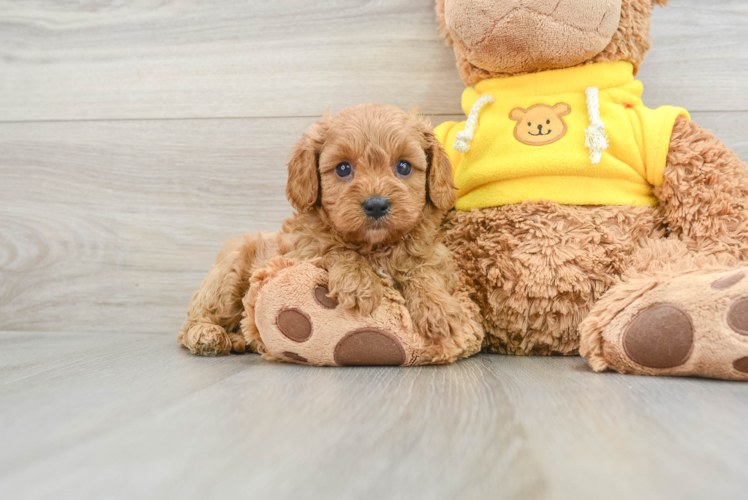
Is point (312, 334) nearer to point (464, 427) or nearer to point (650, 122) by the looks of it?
point (464, 427)

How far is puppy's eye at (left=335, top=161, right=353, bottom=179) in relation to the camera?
1.15 meters

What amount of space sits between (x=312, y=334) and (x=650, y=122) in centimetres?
89

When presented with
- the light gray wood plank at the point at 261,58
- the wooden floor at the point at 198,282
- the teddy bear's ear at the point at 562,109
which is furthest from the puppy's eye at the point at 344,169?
the light gray wood plank at the point at 261,58

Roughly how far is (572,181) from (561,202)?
0.05m

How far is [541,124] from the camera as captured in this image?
126 centimetres

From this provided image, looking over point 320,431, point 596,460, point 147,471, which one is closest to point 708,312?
point 596,460

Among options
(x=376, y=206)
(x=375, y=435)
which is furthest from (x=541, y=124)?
(x=375, y=435)

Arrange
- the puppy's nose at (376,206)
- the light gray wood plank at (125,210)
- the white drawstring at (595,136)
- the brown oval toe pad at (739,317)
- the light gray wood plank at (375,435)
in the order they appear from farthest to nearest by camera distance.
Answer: the light gray wood plank at (125,210)
the white drawstring at (595,136)
the puppy's nose at (376,206)
the brown oval toe pad at (739,317)
the light gray wood plank at (375,435)

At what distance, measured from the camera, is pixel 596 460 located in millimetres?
595

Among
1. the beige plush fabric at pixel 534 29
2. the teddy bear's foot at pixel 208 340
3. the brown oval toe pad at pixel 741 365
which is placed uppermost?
the beige plush fabric at pixel 534 29

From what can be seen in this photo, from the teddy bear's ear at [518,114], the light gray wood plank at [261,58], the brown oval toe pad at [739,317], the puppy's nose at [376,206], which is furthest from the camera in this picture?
the light gray wood plank at [261,58]

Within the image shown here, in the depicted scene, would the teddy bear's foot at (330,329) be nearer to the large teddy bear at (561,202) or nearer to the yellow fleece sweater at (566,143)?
the large teddy bear at (561,202)

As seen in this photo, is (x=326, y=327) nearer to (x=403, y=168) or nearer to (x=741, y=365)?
(x=403, y=168)

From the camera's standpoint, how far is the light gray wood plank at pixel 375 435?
55 centimetres
